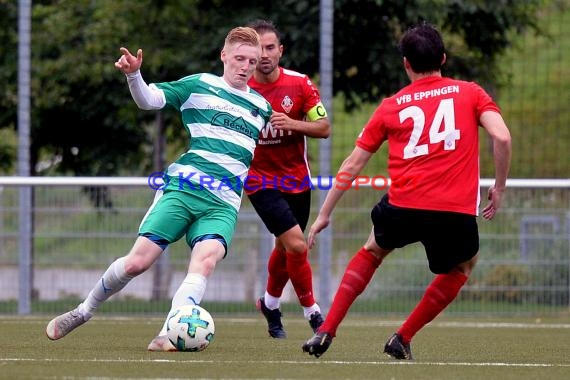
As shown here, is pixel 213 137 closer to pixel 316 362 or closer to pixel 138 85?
pixel 138 85

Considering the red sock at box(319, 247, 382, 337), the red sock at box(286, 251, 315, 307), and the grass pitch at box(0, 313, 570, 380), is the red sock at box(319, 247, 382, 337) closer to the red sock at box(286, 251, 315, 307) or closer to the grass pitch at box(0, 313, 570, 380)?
the grass pitch at box(0, 313, 570, 380)

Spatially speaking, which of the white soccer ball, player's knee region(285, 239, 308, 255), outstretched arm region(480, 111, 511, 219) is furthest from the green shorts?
outstretched arm region(480, 111, 511, 219)

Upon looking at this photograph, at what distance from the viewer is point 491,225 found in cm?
1262

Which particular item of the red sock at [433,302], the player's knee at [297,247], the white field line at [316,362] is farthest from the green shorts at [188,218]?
the player's knee at [297,247]

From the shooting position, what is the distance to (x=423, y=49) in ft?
21.7

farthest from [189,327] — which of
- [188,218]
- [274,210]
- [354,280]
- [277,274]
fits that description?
[277,274]

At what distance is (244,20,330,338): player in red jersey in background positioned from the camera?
8.61 metres

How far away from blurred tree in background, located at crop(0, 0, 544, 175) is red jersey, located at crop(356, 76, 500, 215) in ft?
23.2

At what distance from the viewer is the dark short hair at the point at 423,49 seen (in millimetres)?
6613

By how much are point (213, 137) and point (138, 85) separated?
548 mm

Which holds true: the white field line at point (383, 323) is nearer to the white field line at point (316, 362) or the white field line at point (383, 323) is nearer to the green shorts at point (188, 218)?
the green shorts at point (188, 218)

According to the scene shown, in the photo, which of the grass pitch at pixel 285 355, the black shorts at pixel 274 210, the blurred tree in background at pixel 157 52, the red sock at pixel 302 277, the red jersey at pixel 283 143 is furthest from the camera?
the blurred tree in background at pixel 157 52

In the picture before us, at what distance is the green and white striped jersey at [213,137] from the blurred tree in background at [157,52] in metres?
6.22

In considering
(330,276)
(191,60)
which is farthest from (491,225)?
(191,60)
